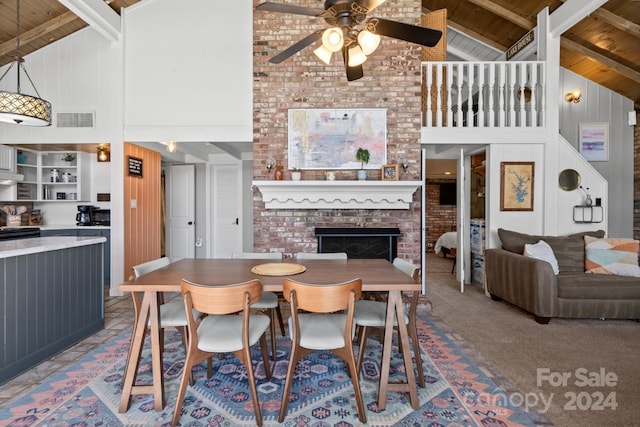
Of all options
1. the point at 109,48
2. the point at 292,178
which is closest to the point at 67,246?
the point at 292,178

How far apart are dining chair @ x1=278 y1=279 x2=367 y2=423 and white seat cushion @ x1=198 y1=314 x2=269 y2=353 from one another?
251 mm

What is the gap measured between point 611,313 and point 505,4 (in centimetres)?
437

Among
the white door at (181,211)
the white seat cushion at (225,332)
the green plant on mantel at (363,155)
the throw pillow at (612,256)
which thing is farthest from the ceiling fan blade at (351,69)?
the white door at (181,211)

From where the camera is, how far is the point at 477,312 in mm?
3764

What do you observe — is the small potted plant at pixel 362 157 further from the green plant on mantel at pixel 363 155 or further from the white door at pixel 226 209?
the white door at pixel 226 209

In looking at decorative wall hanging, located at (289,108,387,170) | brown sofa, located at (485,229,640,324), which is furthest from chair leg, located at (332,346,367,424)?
decorative wall hanging, located at (289,108,387,170)

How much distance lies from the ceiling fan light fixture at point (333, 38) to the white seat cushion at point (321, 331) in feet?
6.05

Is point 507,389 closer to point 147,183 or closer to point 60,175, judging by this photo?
point 147,183

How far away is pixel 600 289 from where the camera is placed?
10.9 ft

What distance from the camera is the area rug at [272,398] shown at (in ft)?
6.04

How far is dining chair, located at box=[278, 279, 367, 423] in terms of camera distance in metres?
1.80

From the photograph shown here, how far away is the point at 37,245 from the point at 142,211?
247 centimetres

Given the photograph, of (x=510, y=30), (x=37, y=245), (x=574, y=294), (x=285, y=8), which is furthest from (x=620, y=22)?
(x=37, y=245)

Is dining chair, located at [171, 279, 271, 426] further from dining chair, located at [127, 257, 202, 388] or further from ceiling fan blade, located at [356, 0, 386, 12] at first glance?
ceiling fan blade, located at [356, 0, 386, 12]
